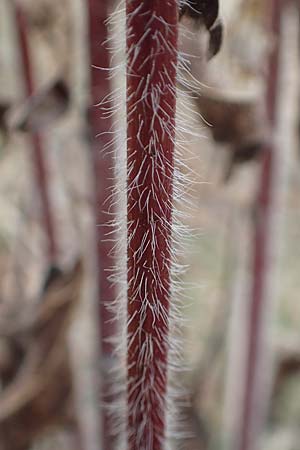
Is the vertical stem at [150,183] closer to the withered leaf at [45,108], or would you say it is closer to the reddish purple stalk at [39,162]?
the withered leaf at [45,108]

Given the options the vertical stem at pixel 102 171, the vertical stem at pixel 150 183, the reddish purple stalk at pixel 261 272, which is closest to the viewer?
the vertical stem at pixel 150 183

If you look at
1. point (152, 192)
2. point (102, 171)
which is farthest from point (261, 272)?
point (152, 192)

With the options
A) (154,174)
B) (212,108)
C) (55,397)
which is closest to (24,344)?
(55,397)

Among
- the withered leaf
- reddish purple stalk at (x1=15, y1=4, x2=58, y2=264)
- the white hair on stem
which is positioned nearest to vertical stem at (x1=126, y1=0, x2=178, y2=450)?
the white hair on stem

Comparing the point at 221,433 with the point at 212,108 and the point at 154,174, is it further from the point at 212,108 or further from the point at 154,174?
the point at 154,174

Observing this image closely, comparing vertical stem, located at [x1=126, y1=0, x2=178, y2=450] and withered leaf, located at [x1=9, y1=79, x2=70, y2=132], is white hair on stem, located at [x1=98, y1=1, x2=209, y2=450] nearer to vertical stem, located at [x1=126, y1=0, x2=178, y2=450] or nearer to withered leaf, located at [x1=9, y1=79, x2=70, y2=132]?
vertical stem, located at [x1=126, y1=0, x2=178, y2=450]

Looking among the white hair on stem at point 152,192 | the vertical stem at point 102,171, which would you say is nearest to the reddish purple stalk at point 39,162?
the vertical stem at point 102,171
